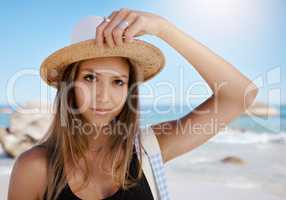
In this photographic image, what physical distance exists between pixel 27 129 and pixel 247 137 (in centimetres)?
373

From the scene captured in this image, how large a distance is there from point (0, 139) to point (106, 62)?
4.70 metres

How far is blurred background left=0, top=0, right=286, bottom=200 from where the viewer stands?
443cm

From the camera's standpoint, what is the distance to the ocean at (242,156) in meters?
4.74

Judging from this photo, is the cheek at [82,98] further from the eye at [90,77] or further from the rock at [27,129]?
the rock at [27,129]

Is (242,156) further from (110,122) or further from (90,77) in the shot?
(90,77)

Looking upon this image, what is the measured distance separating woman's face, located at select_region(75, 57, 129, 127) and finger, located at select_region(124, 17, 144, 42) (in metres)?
0.23

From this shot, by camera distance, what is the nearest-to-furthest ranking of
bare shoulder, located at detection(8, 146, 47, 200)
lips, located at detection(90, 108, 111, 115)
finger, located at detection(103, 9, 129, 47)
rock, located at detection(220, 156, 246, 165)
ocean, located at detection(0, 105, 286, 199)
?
finger, located at detection(103, 9, 129, 47) < bare shoulder, located at detection(8, 146, 47, 200) < lips, located at detection(90, 108, 111, 115) < ocean, located at detection(0, 105, 286, 199) < rock, located at detection(220, 156, 246, 165)

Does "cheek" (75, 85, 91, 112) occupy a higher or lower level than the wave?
higher

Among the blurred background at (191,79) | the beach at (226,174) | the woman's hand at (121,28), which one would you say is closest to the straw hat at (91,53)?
the woman's hand at (121,28)

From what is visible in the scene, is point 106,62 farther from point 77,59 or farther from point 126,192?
point 126,192

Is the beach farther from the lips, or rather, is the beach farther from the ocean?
the lips

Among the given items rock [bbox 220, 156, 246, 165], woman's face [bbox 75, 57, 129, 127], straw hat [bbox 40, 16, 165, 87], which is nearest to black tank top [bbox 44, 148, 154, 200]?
woman's face [bbox 75, 57, 129, 127]

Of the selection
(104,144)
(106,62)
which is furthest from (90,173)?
(106,62)

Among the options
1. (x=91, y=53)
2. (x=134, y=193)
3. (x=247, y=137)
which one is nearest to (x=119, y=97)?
(x=91, y=53)
